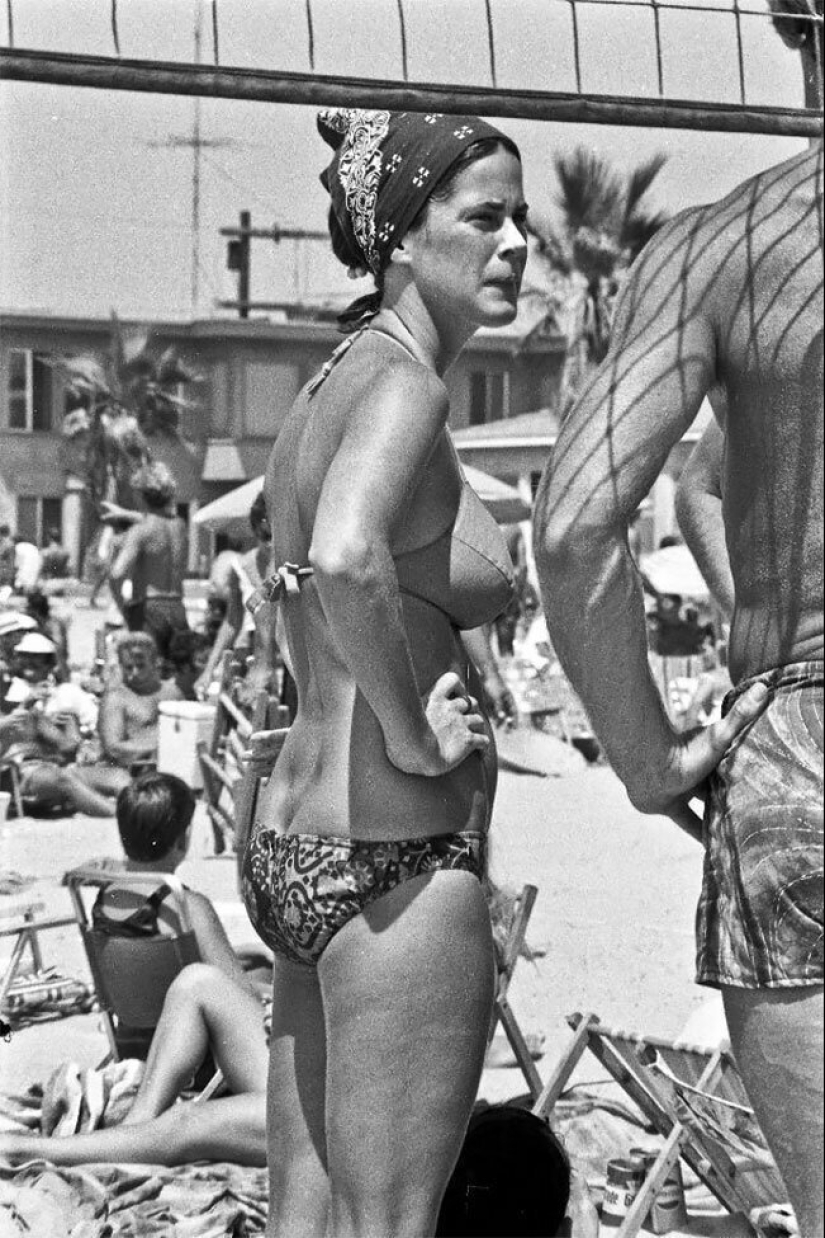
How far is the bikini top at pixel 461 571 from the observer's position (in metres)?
2.46

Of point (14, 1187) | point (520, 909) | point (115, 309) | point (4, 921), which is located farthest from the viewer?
point (115, 309)

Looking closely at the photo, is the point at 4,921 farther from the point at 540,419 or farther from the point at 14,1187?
the point at 540,419

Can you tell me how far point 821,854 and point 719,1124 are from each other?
2.21 m

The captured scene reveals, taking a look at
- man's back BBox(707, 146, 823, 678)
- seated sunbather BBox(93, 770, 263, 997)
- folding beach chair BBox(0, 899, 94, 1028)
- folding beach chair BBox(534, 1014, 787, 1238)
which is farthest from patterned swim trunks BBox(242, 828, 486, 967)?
folding beach chair BBox(0, 899, 94, 1028)

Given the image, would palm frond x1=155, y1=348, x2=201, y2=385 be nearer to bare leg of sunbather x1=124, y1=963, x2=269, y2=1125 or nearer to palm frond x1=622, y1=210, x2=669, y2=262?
palm frond x1=622, y1=210, x2=669, y2=262

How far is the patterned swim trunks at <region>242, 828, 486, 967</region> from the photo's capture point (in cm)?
238

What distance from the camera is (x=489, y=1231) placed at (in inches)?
120

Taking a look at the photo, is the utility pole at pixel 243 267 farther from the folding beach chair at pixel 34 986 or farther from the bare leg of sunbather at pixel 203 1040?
the bare leg of sunbather at pixel 203 1040

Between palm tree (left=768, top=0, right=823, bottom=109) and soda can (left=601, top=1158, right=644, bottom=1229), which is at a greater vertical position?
palm tree (left=768, top=0, right=823, bottom=109)

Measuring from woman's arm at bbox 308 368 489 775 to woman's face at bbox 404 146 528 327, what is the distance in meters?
0.18

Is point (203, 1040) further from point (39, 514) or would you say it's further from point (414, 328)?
point (39, 514)

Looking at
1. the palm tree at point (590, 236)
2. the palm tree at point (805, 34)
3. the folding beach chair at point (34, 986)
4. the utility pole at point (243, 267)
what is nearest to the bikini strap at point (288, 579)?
the palm tree at point (805, 34)

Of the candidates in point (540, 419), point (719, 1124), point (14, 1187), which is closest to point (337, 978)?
point (719, 1124)

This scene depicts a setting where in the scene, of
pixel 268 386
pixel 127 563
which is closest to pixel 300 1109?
pixel 127 563
